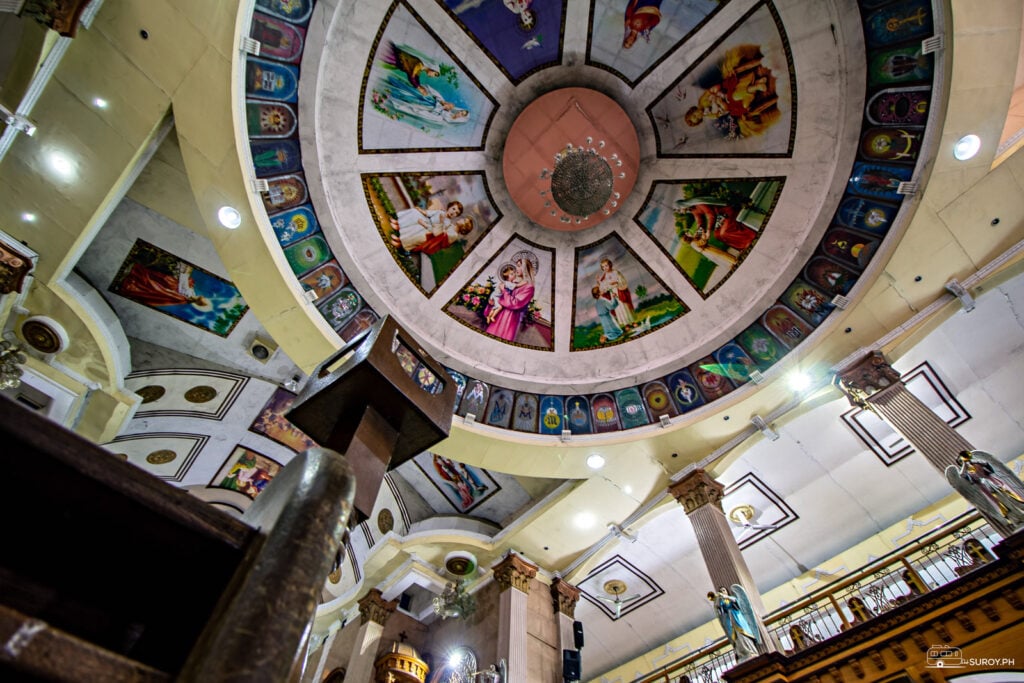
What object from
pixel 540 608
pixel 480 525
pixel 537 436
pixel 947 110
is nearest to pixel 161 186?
pixel 537 436

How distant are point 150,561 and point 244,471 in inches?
508

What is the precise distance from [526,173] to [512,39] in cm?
272

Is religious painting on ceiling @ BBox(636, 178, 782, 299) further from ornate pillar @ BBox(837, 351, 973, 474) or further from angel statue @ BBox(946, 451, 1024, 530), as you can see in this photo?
angel statue @ BBox(946, 451, 1024, 530)

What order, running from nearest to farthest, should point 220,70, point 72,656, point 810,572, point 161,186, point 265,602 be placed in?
point 72,656 → point 265,602 → point 220,70 → point 161,186 → point 810,572

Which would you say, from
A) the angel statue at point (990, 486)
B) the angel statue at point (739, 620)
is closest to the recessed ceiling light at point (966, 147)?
the angel statue at point (990, 486)

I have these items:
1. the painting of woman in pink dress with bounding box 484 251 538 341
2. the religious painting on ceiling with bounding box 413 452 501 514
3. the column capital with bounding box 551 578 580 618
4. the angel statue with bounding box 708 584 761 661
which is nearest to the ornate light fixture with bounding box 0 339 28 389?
the religious painting on ceiling with bounding box 413 452 501 514

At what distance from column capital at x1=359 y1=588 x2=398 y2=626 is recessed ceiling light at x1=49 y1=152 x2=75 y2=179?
985cm

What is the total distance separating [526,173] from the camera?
12125 millimetres

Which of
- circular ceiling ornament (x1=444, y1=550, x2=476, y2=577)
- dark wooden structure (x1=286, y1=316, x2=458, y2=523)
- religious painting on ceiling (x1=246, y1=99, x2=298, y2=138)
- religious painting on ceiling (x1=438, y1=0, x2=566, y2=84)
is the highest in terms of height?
religious painting on ceiling (x1=438, y1=0, x2=566, y2=84)

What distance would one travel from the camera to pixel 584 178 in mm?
12031

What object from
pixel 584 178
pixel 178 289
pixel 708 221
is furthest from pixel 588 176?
pixel 178 289

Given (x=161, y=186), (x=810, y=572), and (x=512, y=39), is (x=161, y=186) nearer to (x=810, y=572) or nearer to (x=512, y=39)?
(x=512, y=39)

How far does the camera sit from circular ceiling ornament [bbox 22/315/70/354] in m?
8.28

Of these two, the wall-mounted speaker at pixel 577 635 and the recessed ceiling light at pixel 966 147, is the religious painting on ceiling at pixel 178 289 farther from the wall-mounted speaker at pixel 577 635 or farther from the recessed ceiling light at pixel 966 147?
→ the recessed ceiling light at pixel 966 147
